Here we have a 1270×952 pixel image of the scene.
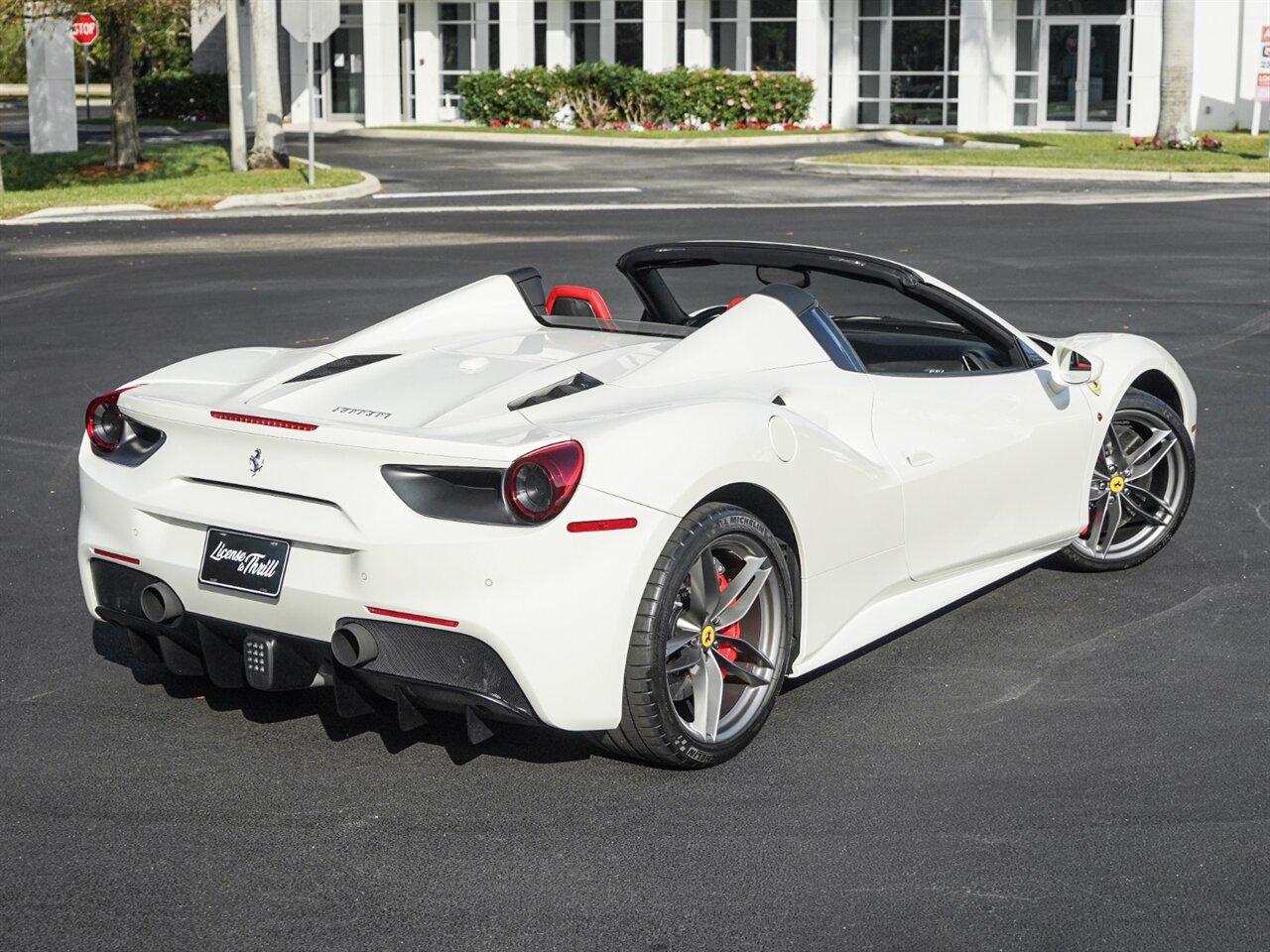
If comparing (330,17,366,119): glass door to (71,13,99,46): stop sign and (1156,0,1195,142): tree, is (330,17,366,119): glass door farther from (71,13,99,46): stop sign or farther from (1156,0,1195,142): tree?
(1156,0,1195,142): tree

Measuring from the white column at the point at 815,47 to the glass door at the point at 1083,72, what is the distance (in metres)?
5.58

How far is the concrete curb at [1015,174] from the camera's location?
28062 millimetres

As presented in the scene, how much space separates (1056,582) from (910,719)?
70.5 inches

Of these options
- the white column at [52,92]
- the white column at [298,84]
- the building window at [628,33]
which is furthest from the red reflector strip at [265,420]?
the white column at [298,84]

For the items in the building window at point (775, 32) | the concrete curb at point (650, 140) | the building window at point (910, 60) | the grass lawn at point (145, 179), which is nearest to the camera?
the grass lawn at point (145, 179)

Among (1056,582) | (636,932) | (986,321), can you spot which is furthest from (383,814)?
(1056,582)

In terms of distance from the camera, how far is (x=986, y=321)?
6.09 metres

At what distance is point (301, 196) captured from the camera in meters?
26.2

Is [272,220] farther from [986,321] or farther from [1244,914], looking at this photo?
[1244,914]

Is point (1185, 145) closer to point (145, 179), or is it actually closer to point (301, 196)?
point (301, 196)

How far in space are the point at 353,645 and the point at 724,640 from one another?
1.09m

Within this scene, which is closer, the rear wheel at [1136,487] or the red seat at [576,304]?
the red seat at [576,304]

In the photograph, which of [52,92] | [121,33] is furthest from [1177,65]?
[52,92]

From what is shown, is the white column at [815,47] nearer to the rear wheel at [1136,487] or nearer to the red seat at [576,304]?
the rear wheel at [1136,487]
